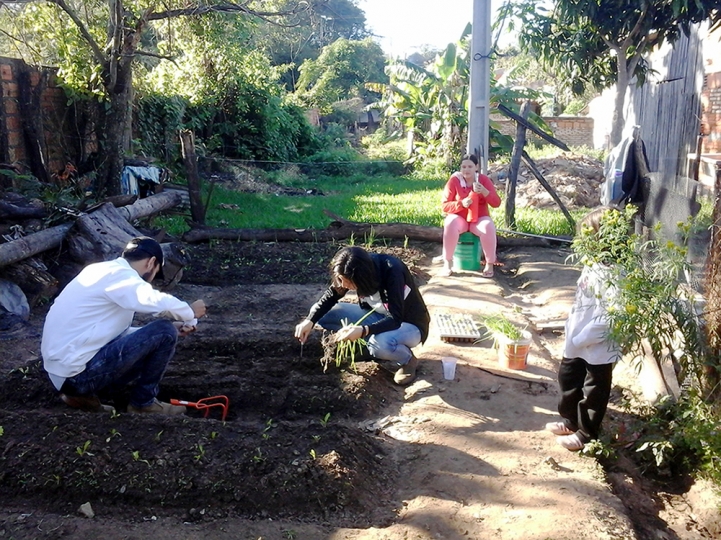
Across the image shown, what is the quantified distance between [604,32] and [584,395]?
932cm

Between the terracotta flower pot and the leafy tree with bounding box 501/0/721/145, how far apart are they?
7207 millimetres

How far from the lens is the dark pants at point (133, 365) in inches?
164

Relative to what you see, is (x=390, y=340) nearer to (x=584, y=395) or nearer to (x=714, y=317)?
(x=584, y=395)

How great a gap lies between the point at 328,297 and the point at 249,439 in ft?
4.53

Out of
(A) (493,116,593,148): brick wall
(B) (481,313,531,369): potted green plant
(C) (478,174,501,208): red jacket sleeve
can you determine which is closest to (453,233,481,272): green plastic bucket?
(C) (478,174,501,208): red jacket sleeve

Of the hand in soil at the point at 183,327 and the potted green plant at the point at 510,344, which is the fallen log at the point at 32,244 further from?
the potted green plant at the point at 510,344

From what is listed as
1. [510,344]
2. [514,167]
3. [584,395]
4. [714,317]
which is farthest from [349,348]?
[514,167]

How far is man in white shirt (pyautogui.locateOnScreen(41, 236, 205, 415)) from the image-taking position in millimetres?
4031

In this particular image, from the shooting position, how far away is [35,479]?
139 inches

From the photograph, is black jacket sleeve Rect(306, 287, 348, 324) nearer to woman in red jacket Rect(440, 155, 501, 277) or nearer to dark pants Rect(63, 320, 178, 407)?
dark pants Rect(63, 320, 178, 407)

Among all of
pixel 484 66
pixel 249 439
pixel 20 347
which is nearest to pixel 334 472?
pixel 249 439

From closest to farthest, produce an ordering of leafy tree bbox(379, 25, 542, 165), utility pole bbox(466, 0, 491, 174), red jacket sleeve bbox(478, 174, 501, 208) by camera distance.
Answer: red jacket sleeve bbox(478, 174, 501, 208), utility pole bbox(466, 0, 491, 174), leafy tree bbox(379, 25, 542, 165)

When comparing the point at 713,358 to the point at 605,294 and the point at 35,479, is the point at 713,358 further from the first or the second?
the point at 35,479

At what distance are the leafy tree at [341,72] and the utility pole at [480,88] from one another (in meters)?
19.2
